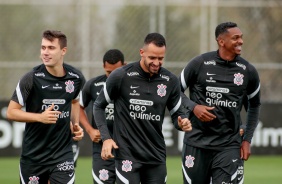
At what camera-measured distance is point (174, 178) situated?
1501 cm

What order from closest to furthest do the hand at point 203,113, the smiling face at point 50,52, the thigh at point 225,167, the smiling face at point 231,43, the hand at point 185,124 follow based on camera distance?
the hand at point 185,124
the smiling face at point 50,52
the hand at point 203,113
the thigh at point 225,167
the smiling face at point 231,43

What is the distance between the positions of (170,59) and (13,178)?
619 centimetres

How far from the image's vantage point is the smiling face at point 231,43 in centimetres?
981

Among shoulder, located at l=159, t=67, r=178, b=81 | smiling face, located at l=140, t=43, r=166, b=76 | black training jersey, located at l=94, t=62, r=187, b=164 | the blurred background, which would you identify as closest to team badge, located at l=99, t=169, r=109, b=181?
black training jersey, located at l=94, t=62, r=187, b=164

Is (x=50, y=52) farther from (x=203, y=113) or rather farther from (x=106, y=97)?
(x=203, y=113)

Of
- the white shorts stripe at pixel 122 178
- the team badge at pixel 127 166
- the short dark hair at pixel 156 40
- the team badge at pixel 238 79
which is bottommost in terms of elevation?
the white shorts stripe at pixel 122 178

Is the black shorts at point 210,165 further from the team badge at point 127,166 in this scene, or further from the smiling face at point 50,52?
the smiling face at point 50,52

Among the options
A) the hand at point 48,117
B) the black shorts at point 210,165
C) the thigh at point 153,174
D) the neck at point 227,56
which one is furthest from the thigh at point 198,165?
the hand at point 48,117

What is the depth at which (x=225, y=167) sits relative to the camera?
9703 mm

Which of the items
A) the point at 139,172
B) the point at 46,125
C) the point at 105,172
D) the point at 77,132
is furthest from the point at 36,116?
the point at 105,172

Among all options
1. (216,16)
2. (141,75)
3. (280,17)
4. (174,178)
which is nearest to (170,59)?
(216,16)

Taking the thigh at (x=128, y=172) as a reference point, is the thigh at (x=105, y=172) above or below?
below

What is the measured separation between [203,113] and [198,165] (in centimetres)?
70

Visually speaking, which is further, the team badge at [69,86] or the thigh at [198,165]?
the thigh at [198,165]
